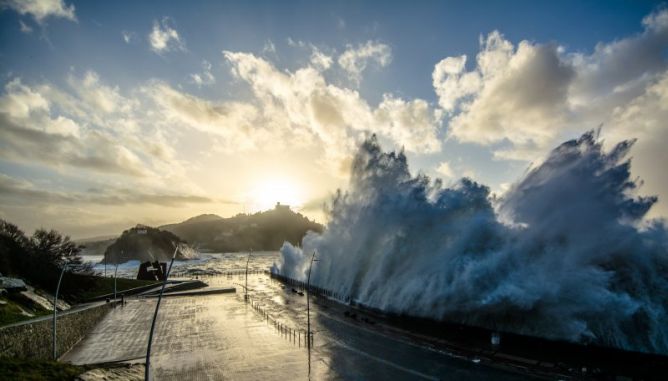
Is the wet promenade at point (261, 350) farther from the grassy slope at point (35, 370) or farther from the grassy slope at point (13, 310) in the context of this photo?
the grassy slope at point (35, 370)

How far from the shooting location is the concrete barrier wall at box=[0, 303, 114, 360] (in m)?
27.3

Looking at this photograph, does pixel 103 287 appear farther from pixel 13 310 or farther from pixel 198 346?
pixel 198 346

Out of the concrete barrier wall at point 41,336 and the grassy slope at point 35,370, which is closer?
the grassy slope at point 35,370

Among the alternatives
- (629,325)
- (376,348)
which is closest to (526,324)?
(629,325)

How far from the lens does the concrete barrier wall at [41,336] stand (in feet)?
89.7

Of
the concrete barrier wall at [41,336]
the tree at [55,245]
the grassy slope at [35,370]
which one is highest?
the tree at [55,245]

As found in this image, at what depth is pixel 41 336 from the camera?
1230 inches

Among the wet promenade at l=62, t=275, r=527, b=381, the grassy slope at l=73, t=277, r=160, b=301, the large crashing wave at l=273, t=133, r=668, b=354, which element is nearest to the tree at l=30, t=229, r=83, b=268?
the grassy slope at l=73, t=277, r=160, b=301

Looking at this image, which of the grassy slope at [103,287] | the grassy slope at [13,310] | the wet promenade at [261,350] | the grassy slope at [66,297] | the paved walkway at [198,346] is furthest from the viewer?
the grassy slope at [103,287]

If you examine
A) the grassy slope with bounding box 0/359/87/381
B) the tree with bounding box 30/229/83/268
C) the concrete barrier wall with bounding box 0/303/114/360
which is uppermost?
the tree with bounding box 30/229/83/268

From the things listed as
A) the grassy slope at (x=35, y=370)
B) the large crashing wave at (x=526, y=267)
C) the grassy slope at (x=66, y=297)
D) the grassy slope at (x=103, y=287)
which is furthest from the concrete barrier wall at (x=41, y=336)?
the large crashing wave at (x=526, y=267)

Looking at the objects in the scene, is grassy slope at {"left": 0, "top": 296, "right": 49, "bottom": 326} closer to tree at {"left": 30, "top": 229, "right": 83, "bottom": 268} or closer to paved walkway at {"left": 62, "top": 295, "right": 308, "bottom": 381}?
paved walkway at {"left": 62, "top": 295, "right": 308, "bottom": 381}

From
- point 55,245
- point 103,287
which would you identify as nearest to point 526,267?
point 103,287

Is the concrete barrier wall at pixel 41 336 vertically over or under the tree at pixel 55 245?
under
